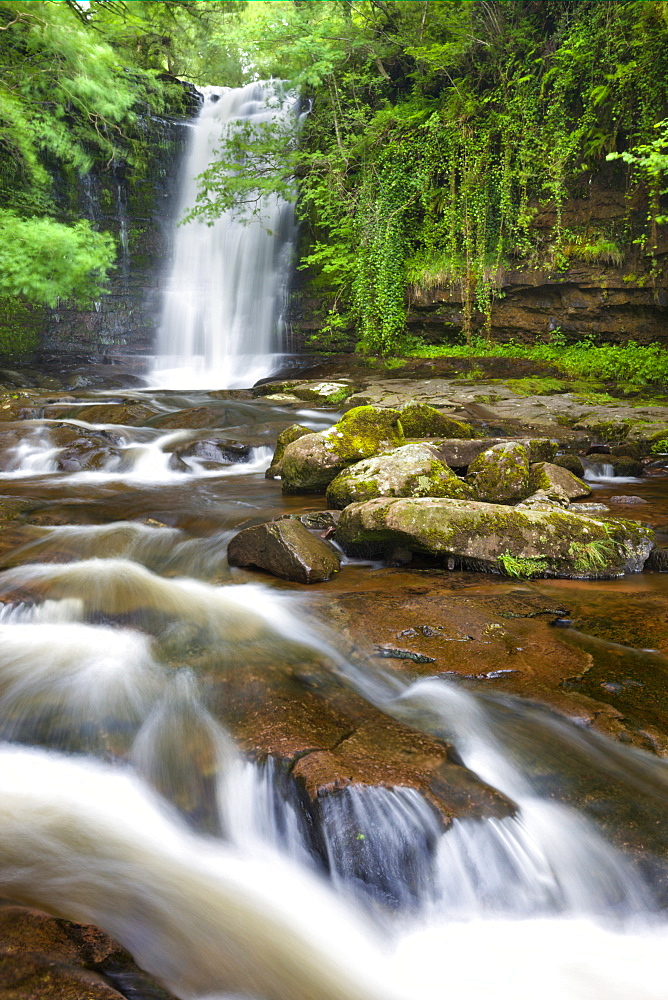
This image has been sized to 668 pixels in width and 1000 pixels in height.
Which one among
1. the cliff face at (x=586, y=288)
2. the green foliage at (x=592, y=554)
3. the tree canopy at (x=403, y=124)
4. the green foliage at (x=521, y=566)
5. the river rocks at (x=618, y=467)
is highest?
the tree canopy at (x=403, y=124)

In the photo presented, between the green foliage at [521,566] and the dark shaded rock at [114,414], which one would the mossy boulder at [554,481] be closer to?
the green foliage at [521,566]

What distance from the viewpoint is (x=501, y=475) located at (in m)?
5.78

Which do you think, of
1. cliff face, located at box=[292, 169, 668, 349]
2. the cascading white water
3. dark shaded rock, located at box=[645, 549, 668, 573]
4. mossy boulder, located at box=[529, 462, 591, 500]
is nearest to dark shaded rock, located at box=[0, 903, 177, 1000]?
dark shaded rock, located at box=[645, 549, 668, 573]

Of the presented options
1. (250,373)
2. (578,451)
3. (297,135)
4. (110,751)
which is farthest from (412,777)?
(297,135)

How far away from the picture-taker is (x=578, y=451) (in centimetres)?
839

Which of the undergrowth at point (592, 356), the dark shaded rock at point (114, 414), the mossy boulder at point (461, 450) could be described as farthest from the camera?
the undergrowth at point (592, 356)

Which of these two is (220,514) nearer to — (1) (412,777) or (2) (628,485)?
(1) (412,777)

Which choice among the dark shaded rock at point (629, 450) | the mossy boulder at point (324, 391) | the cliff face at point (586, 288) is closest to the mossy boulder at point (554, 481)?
the dark shaded rock at point (629, 450)

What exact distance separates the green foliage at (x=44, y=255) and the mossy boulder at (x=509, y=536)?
10755 millimetres

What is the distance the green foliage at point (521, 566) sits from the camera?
420 cm

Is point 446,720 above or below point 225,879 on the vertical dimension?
above

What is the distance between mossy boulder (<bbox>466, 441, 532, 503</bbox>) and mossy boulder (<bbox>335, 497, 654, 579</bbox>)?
1167 millimetres

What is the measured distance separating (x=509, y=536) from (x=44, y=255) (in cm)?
1185

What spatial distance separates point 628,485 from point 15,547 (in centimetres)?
638
